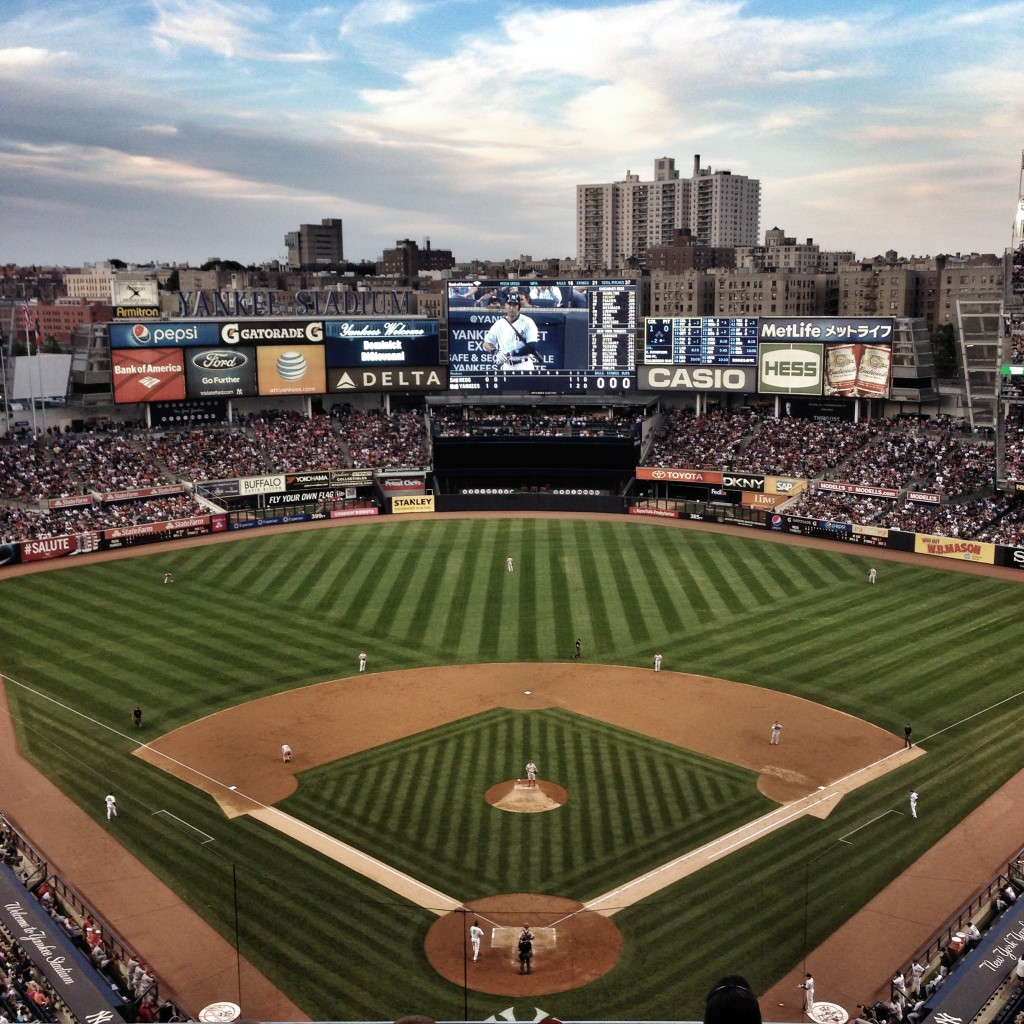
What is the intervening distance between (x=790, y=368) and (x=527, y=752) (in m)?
50.7

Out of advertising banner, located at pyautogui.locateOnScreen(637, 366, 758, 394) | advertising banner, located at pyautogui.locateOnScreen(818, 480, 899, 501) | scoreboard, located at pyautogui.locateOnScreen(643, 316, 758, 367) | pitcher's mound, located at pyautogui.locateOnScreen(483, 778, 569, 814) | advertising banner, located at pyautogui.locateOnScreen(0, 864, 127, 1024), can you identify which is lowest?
pitcher's mound, located at pyautogui.locateOnScreen(483, 778, 569, 814)

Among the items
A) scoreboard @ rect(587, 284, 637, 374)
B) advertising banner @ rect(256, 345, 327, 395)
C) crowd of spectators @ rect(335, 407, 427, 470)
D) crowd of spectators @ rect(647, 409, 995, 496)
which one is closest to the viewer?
crowd of spectators @ rect(647, 409, 995, 496)

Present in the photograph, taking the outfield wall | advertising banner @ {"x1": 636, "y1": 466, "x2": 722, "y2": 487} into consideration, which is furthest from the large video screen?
the outfield wall

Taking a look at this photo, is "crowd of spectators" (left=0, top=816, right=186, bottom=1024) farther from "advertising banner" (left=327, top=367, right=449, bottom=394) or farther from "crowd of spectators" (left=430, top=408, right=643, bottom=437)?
"advertising banner" (left=327, top=367, right=449, bottom=394)

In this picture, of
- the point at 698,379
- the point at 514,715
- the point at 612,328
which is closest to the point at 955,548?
the point at 698,379

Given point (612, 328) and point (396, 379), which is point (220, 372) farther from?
point (612, 328)

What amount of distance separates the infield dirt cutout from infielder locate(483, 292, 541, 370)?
4147 cm

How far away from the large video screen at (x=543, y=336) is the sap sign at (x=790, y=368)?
9.89m

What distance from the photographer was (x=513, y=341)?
7794 cm

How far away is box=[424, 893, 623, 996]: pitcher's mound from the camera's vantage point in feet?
69.4

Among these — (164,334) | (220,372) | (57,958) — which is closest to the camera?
(57,958)

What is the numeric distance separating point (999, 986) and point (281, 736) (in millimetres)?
22477

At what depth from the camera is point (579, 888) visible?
79.9 feet

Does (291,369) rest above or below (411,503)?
above
